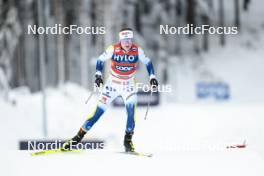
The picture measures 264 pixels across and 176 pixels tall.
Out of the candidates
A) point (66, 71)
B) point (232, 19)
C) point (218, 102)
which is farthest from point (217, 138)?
point (66, 71)

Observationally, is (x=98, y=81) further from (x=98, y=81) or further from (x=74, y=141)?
(x=74, y=141)

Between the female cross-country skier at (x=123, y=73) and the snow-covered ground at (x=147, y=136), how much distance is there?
19.7 inches

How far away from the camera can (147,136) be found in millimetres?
6227

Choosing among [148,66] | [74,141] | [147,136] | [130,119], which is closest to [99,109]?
[130,119]

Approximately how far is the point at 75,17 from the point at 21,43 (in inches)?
94.6

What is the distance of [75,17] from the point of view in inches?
315

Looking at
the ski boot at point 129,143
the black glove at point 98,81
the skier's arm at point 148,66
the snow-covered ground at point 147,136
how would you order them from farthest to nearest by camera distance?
the ski boot at point 129,143
the skier's arm at point 148,66
the black glove at point 98,81
the snow-covered ground at point 147,136

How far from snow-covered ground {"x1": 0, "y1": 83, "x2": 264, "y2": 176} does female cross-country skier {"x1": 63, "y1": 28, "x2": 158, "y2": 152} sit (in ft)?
1.64

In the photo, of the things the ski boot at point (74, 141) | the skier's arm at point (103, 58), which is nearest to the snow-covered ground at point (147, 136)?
the ski boot at point (74, 141)

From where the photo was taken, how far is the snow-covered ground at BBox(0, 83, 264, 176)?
478cm

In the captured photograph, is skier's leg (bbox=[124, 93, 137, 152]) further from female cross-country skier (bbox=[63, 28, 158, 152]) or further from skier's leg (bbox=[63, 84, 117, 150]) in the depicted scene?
skier's leg (bbox=[63, 84, 117, 150])

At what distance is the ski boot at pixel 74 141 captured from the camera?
5258 mm

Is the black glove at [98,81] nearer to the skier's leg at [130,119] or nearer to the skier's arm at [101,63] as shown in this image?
the skier's arm at [101,63]

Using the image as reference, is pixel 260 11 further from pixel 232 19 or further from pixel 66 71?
pixel 66 71
